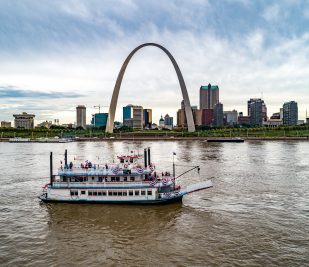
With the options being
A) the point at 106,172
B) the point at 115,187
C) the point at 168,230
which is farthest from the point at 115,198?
the point at 168,230

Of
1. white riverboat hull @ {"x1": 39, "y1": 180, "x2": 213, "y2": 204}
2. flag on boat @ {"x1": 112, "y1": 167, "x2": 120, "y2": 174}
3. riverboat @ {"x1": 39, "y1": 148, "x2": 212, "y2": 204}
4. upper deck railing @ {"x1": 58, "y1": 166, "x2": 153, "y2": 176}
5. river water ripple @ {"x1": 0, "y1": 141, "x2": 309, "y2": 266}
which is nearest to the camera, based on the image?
river water ripple @ {"x1": 0, "y1": 141, "x2": 309, "y2": 266}

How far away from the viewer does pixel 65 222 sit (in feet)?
88.5

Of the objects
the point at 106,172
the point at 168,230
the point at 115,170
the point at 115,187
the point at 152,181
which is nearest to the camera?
the point at 168,230

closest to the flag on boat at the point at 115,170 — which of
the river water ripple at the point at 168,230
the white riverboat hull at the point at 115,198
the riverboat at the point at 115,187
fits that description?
the riverboat at the point at 115,187

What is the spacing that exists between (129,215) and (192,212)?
5.45 meters

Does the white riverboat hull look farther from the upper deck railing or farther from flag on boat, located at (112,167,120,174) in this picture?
flag on boat, located at (112,167,120,174)

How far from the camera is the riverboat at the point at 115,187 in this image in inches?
1226

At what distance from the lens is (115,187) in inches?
1231

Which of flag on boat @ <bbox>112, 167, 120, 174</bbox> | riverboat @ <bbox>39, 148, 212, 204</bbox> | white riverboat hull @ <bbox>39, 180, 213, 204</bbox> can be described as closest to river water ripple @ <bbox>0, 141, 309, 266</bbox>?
white riverboat hull @ <bbox>39, 180, 213, 204</bbox>

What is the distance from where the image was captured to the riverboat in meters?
31.1

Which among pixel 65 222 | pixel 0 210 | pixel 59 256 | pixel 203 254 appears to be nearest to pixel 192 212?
pixel 203 254

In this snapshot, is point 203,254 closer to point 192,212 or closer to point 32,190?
point 192,212

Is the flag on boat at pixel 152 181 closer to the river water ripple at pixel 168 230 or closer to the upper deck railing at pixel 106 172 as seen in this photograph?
the upper deck railing at pixel 106 172

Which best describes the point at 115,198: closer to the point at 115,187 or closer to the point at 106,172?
the point at 115,187
